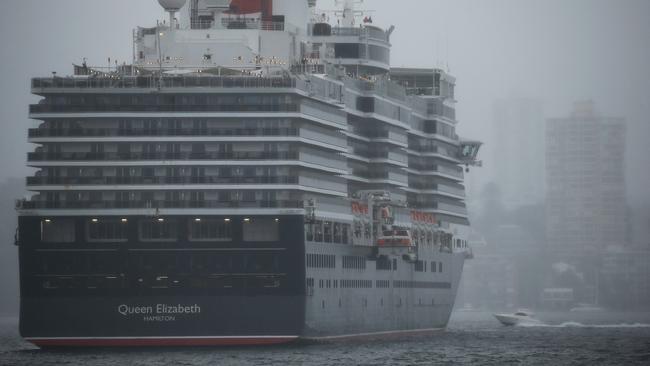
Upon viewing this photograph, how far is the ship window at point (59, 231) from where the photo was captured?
109 metres

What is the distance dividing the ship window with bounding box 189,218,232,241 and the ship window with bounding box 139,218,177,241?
3.66 ft

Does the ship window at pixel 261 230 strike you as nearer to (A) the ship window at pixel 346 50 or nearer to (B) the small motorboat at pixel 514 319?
(A) the ship window at pixel 346 50

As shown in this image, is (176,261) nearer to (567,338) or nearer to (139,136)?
(139,136)

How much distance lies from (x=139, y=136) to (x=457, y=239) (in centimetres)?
4957

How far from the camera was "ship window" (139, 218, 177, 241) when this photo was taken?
4262 inches

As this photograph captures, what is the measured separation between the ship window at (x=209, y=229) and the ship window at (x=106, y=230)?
399 centimetres

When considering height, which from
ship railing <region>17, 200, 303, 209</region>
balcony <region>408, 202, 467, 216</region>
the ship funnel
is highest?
the ship funnel

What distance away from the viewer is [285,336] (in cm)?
10919

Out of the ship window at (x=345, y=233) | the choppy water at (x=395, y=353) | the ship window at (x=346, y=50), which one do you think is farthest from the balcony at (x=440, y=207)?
the ship window at (x=345, y=233)

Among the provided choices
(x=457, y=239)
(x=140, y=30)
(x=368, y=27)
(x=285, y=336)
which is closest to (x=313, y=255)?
(x=285, y=336)

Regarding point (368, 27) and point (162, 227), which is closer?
point (162, 227)

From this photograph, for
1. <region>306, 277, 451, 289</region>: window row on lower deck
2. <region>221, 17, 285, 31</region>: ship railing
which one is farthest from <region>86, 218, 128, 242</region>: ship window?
<region>221, 17, 285, 31</region>: ship railing

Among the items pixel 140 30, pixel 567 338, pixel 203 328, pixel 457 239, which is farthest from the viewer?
pixel 457 239

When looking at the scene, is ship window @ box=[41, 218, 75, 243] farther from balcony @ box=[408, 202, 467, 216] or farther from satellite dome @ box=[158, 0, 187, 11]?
balcony @ box=[408, 202, 467, 216]
